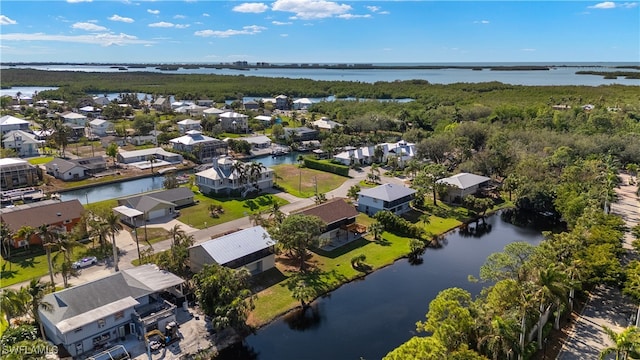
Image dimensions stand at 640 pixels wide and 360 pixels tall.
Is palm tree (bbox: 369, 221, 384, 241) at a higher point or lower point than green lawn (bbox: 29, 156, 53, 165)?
lower

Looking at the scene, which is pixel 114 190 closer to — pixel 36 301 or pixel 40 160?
pixel 40 160

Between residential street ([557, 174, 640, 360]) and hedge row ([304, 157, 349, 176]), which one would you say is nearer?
residential street ([557, 174, 640, 360])

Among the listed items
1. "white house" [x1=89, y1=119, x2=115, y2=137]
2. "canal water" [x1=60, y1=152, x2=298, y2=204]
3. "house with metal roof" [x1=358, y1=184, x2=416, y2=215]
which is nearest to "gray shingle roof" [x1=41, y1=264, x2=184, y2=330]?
"house with metal roof" [x1=358, y1=184, x2=416, y2=215]

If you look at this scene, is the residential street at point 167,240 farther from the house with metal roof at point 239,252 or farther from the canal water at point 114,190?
the canal water at point 114,190

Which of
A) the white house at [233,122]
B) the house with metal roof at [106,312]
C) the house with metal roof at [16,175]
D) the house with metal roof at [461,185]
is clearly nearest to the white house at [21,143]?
the house with metal roof at [16,175]

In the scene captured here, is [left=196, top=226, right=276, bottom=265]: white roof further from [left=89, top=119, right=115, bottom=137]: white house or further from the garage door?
[left=89, top=119, right=115, bottom=137]: white house
